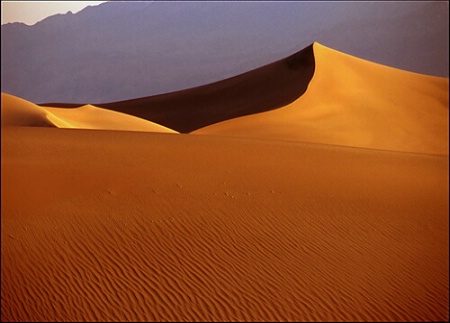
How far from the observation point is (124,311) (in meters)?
4.36

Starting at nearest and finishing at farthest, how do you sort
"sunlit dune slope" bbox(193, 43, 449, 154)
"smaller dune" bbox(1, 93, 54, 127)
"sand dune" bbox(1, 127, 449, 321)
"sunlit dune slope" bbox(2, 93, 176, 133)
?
"sand dune" bbox(1, 127, 449, 321) < "smaller dune" bbox(1, 93, 54, 127) < "sunlit dune slope" bbox(2, 93, 176, 133) < "sunlit dune slope" bbox(193, 43, 449, 154)

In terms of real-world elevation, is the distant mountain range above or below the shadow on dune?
above

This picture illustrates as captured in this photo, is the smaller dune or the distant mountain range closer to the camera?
the smaller dune

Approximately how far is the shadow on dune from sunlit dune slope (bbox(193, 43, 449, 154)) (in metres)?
1.13

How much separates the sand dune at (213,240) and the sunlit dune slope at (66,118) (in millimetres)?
8278

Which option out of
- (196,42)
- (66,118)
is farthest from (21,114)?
(196,42)

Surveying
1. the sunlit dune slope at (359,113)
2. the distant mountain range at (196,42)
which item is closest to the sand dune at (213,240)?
the sunlit dune slope at (359,113)

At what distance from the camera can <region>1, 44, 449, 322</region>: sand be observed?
4516 millimetres

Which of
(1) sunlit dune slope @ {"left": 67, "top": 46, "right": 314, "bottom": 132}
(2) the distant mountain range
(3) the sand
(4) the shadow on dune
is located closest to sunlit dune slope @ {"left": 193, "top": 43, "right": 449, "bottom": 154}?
(4) the shadow on dune

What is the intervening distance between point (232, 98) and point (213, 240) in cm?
2655

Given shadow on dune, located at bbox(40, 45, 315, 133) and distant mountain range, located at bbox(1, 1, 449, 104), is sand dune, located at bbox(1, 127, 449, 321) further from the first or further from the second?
distant mountain range, located at bbox(1, 1, 449, 104)

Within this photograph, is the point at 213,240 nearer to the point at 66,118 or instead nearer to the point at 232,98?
the point at 66,118

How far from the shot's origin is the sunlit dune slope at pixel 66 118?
1688 cm

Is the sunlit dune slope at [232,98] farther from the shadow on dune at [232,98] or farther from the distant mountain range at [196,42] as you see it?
the distant mountain range at [196,42]
